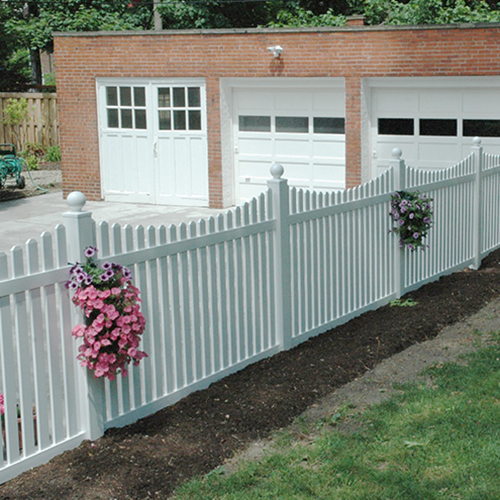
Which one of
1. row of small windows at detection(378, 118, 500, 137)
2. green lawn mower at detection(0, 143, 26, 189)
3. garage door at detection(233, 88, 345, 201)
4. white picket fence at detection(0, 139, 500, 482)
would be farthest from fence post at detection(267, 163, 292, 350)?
green lawn mower at detection(0, 143, 26, 189)

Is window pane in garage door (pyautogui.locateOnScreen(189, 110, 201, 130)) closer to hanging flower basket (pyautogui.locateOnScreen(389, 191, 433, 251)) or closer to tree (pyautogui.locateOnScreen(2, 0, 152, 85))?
hanging flower basket (pyautogui.locateOnScreen(389, 191, 433, 251))

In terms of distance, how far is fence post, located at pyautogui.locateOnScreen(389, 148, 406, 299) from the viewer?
821 cm

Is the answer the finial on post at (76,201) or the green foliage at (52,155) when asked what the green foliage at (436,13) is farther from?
the finial on post at (76,201)

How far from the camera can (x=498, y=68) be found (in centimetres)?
1384

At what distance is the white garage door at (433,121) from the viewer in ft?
47.1

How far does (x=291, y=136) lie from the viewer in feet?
52.8

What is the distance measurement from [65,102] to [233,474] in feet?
46.5

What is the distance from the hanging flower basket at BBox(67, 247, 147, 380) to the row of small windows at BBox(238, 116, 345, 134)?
442 inches

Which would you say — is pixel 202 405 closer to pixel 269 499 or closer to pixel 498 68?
pixel 269 499

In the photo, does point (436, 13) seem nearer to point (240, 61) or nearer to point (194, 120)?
point (240, 61)

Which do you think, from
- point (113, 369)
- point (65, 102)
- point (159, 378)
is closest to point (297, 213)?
point (159, 378)

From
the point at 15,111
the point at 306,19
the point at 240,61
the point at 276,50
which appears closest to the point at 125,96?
the point at 240,61

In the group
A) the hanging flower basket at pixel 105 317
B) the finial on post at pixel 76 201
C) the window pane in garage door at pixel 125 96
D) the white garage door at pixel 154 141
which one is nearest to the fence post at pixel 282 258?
the hanging flower basket at pixel 105 317

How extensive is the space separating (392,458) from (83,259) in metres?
2.03
